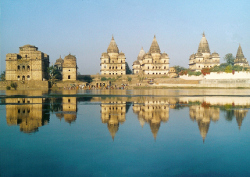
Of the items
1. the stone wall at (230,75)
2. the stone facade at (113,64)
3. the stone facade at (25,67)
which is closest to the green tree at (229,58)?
the stone wall at (230,75)

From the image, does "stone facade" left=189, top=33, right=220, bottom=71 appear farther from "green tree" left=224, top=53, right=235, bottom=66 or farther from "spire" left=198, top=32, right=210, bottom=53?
"green tree" left=224, top=53, right=235, bottom=66

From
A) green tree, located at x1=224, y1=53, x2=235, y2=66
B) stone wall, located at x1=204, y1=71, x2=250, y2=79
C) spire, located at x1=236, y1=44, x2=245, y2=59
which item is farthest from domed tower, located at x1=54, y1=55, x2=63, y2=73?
spire, located at x1=236, y1=44, x2=245, y2=59

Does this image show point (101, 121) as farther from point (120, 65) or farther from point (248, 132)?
point (120, 65)

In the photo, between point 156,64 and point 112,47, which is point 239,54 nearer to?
point 156,64

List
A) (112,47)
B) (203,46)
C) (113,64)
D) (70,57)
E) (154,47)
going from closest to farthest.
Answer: (70,57), (113,64), (112,47), (154,47), (203,46)

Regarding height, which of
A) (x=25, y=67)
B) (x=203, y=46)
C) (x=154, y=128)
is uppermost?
(x=203, y=46)

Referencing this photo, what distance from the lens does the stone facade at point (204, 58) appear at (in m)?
74.2

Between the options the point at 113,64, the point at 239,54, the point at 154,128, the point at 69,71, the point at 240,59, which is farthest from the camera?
the point at 239,54

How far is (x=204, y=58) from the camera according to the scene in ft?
248

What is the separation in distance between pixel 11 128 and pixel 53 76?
4488 centimetres

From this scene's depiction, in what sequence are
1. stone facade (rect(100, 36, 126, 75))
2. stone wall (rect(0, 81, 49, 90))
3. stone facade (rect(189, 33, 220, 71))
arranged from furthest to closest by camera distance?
stone facade (rect(189, 33, 220, 71)) → stone facade (rect(100, 36, 126, 75)) → stone wall (rect(0, 81, 49, 90))

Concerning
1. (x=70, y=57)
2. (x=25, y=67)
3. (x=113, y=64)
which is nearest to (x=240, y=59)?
(x=113, y=64)

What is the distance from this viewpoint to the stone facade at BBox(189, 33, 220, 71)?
7425 centimetres

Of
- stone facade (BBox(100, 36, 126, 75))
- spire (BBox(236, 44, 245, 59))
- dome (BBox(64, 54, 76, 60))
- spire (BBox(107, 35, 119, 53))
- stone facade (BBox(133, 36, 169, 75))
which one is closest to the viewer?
dome (BBox(64, 54, 76, 60))
